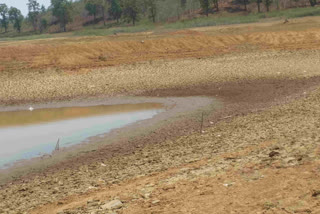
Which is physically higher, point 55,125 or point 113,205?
point 113,205

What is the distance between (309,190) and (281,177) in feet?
2.76

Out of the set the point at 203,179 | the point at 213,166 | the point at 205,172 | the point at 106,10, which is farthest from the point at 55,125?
the point at 106,10

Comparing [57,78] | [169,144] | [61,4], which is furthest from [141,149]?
[61,4]

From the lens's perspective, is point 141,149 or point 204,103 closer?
point 141,149

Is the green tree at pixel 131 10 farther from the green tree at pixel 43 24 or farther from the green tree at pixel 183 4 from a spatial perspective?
the green tree at pixel 43 24

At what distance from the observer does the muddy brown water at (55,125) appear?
1438cm

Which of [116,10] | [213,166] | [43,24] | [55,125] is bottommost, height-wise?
[55,125]

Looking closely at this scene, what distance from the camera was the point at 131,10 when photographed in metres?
106

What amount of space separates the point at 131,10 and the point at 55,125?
91.5 meters

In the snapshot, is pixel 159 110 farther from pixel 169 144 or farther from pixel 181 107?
pixel 169 144

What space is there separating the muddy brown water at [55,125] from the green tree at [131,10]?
85.8 m

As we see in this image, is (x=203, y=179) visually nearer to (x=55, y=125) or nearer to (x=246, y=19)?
(x=55, y=125)

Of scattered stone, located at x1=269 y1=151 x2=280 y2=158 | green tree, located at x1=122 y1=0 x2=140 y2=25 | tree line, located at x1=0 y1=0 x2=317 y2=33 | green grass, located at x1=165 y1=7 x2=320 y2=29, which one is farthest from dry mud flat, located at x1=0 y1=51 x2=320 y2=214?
green tree, located at x1=122 y1=0 x2=140 y2=25

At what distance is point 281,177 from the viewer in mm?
7621
